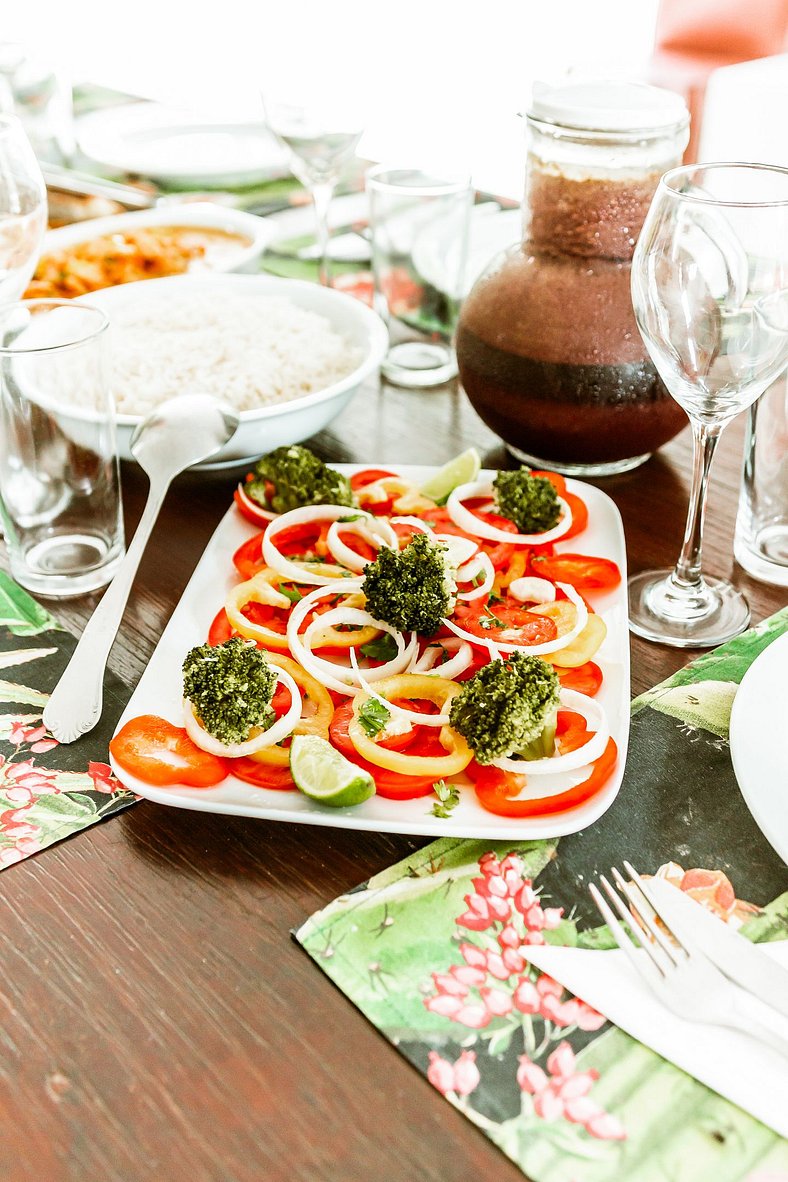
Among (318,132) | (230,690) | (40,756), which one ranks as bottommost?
(40,756)

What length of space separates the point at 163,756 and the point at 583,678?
1.19ft

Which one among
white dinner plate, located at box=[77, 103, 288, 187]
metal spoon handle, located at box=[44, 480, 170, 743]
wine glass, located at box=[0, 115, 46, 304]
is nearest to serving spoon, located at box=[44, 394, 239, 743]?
metal spoon handle, located at box=[44, 480, 170, 743]

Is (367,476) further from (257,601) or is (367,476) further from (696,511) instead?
(696,511)

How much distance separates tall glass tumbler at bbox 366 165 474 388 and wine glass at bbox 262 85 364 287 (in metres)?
0.14

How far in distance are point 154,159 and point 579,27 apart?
3776 millimetres

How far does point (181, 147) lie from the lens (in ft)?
7.29

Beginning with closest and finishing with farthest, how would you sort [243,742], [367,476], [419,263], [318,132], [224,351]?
[243,742]
[367,476]
[224,351]
[419,263]
[318,132]

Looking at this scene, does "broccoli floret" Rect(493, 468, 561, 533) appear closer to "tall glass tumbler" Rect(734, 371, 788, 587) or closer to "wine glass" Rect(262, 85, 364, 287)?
"tall glass tumbler" Rect(734, 371, 788, 587)

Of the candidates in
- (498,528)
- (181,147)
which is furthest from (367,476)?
(181,147)

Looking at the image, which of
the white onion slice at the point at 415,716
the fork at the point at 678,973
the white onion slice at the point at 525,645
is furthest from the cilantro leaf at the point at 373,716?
the fork at the point at 678,973

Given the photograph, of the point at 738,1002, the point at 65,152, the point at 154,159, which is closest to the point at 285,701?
the point at 738,1002

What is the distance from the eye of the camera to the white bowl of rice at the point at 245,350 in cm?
131

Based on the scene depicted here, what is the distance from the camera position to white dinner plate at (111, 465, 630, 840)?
0.80 metres

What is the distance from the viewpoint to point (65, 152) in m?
2.46
